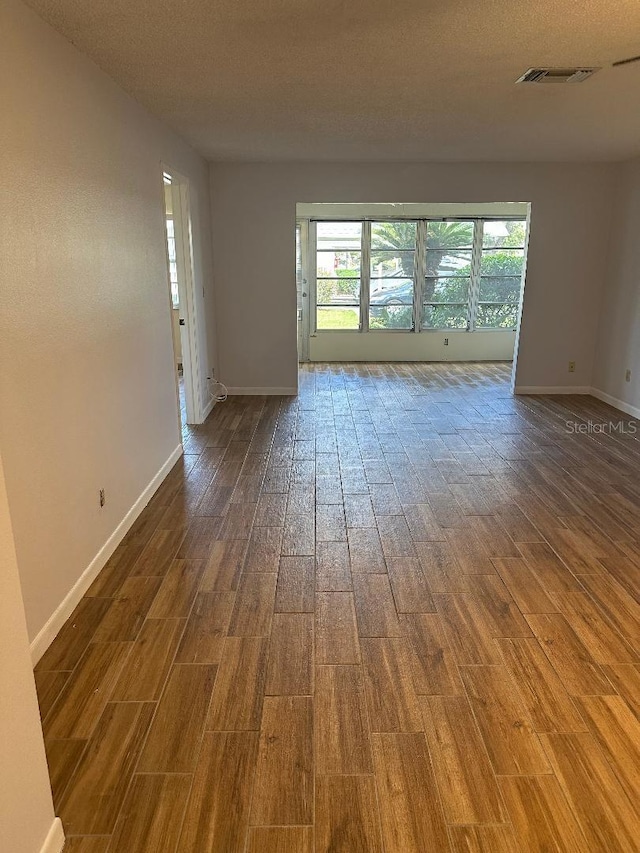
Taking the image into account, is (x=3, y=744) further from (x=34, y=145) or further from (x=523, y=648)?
(x=34, y=145)

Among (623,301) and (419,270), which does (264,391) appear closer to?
(419,270)

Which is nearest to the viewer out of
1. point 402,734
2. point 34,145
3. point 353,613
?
point 402,734

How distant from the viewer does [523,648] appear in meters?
2.24

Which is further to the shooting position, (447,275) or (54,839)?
(447,275)

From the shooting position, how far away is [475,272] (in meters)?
8.62

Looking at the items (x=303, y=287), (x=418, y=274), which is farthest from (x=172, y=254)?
(x=418, y=274)

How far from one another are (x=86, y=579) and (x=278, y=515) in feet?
3.79

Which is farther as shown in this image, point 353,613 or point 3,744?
point 353,613

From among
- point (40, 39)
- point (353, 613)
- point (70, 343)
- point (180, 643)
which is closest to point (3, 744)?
point (180, 643)

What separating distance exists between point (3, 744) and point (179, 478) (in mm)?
2863

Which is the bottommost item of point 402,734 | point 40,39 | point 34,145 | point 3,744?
point 402,734

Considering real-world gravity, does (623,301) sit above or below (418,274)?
below

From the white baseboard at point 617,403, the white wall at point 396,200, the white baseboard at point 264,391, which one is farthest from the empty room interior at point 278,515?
the white baseboard at point 264,391

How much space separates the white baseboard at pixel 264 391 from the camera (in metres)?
6.46
